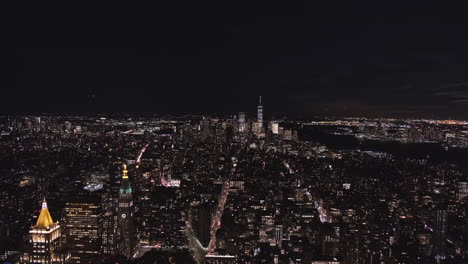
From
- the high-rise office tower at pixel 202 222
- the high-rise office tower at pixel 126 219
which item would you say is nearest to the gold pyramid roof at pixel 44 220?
the high-rise office tower at pixel 126 219

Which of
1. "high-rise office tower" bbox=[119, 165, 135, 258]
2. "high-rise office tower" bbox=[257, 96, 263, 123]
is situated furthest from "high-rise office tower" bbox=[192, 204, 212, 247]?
"high-rise office tower" bbox=[257, 96, 263, 123]

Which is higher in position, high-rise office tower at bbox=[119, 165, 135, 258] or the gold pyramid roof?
the gold pyramid roof

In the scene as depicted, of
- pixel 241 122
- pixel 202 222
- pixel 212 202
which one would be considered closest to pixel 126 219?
pixel 202 222

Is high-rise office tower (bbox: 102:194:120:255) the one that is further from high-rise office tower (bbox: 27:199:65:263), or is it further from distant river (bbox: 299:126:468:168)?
distant river (bbox: 299:126:468:168)

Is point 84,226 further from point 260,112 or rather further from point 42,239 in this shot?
point 260,112

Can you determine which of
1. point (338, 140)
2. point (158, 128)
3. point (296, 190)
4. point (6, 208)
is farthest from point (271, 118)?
point (6, 208)

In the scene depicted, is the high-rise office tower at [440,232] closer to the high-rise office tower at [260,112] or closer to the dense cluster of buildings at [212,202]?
the dense cluster of buildings at [212,202]
